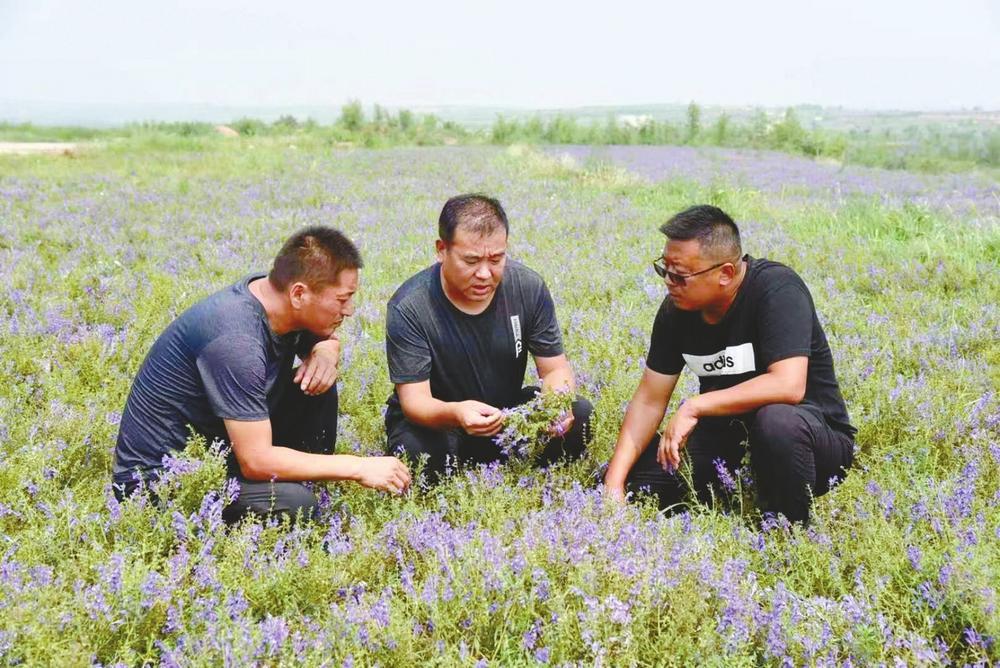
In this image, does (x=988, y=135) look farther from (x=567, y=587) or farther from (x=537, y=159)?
(x=567, y=587)

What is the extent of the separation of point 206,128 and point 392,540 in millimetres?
40588

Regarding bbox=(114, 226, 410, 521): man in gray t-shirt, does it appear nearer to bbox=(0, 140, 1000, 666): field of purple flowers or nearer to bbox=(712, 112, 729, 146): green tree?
bbox=(0, 140, 1000, 666): field of purple flowers

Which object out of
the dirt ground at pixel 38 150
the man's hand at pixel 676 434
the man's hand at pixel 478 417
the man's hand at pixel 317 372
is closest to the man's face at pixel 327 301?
the man's hand at pixel 317 372

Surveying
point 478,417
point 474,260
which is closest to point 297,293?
point 474,260

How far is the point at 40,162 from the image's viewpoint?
19438 mm

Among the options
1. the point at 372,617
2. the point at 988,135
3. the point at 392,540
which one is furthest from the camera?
the point at 988,135

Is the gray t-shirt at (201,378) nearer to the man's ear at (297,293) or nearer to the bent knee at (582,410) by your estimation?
the man's ear at (297,293)

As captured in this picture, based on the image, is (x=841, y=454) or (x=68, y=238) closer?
(x=841, y=454)

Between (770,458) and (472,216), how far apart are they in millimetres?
1689

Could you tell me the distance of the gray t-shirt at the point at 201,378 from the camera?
9.61 feet

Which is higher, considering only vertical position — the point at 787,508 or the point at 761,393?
the point at 761,393

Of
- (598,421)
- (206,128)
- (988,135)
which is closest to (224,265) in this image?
(598,421)

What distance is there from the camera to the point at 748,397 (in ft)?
10.7

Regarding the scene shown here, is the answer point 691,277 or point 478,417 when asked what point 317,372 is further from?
point 691,277
